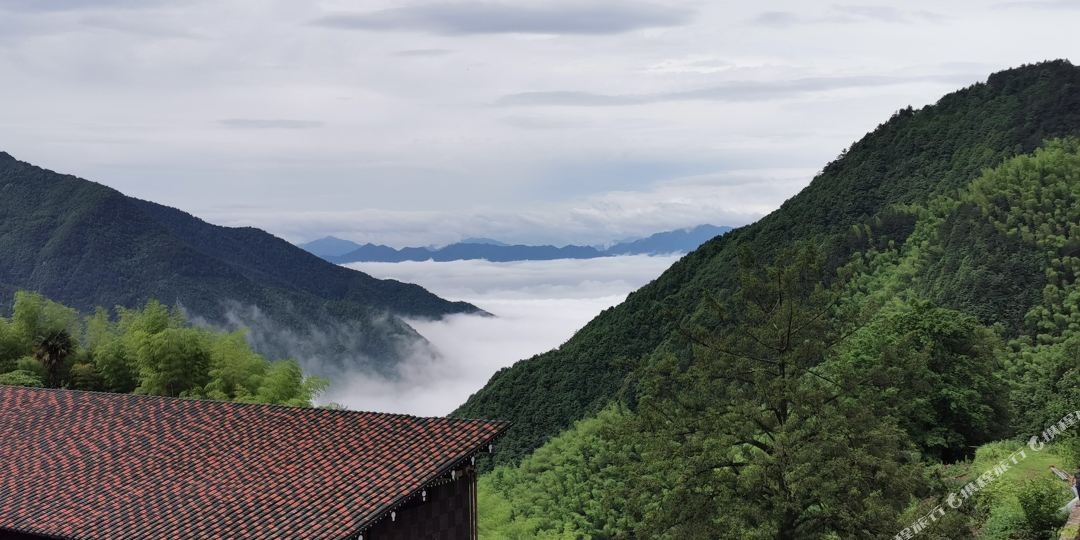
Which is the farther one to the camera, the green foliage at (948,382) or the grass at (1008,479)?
the green foliage at (948,382)

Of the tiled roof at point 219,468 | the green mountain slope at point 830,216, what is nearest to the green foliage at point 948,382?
the tiled roof at point 219,468

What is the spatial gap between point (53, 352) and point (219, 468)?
87.0ft

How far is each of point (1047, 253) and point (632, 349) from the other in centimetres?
2797

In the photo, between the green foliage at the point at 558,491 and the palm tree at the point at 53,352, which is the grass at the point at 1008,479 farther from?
the palm tree at the point at 53,352

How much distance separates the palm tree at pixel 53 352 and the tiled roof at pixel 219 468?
21.3 meters

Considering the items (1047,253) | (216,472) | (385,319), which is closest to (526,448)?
(1047,253)

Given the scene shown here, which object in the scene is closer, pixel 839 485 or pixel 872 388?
pixel 839 485

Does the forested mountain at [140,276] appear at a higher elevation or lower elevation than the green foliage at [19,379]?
higher

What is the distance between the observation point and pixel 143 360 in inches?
1443

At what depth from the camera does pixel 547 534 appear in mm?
46656

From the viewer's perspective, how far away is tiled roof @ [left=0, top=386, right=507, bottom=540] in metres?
16.2

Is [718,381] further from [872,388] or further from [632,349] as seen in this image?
[632,349]

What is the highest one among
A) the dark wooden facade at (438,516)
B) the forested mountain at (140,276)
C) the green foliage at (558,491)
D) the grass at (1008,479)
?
the forested mountain at (140,276)

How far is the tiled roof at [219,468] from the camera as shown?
16219mm
